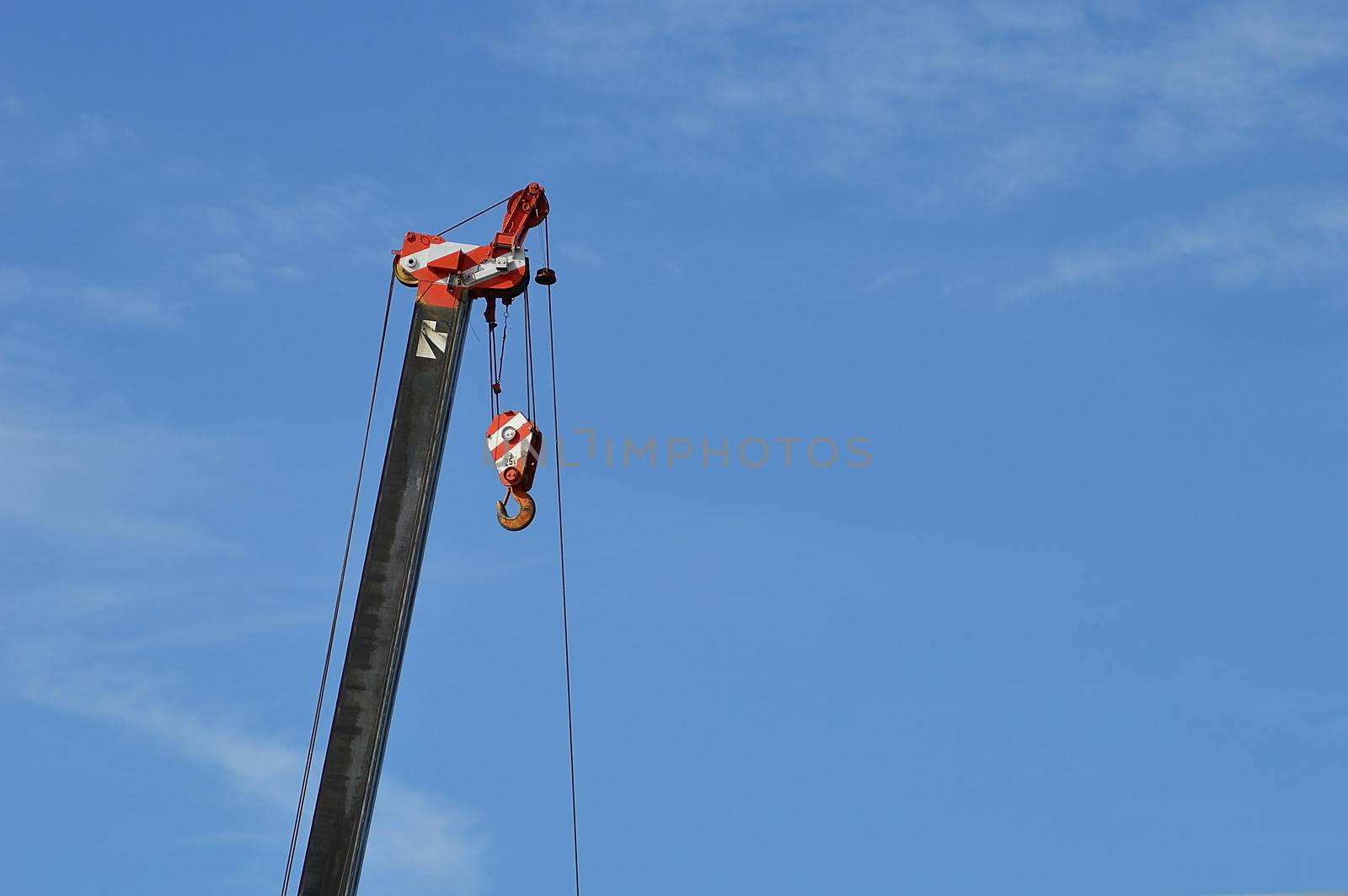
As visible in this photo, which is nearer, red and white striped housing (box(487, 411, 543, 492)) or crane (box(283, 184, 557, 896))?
crane (box(283, 184, 557, 896))

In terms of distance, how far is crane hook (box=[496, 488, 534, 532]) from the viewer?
23.9 m

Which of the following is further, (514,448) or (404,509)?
(514,448)

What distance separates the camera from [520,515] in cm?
2398

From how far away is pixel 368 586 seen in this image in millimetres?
21781

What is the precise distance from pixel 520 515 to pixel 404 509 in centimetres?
223

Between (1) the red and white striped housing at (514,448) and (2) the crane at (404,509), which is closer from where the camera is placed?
(2) the crane at (404,509)

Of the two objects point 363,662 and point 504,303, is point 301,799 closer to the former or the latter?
point 363,662

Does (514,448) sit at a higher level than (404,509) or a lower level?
higher

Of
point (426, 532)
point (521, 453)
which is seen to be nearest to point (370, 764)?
point (426, 532)

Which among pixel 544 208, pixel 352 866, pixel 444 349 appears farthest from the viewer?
pixel 544 208

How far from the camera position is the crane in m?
21.4

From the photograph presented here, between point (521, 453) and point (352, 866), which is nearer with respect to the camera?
point (352, 866)

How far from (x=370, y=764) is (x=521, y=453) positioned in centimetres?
407

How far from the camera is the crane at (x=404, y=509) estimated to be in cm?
2141
